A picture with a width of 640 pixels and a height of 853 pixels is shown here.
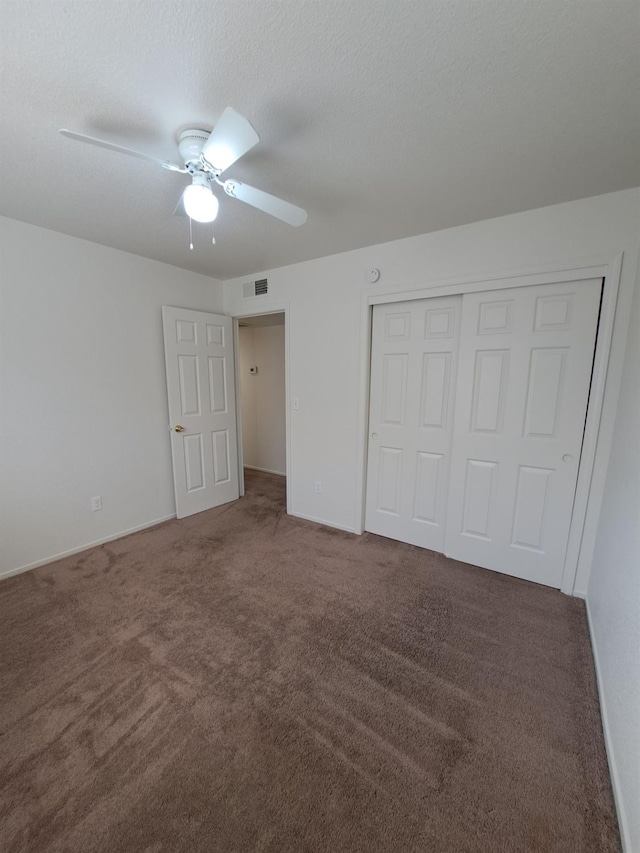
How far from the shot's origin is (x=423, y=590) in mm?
2211

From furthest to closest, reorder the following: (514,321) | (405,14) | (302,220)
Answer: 1. (514,321)
2. (302,220)
3. (405,14)

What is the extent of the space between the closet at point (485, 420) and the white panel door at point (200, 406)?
1.67m

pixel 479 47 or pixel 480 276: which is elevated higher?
pixel 479 47

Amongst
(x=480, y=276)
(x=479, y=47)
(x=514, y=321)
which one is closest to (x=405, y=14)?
(x=479, y=47)

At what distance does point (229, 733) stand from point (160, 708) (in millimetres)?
335

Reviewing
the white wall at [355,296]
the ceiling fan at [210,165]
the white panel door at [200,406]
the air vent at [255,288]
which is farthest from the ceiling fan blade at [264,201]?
A: the white panel door at [200,406]

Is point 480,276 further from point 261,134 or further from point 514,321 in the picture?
point 261,134

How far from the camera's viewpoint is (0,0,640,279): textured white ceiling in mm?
949

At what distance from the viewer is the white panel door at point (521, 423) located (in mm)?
2035

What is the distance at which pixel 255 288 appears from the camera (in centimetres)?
331

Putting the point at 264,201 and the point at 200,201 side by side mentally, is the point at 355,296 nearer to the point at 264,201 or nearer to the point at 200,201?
the point at 264,201

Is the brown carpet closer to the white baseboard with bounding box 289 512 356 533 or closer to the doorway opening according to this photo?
the white baseboard with bounding box 289 512 356 533

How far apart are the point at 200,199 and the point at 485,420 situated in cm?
Answer: 213

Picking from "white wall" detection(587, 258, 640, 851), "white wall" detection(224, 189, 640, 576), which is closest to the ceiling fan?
"white wall" detection(224, 189, 640, 576)
